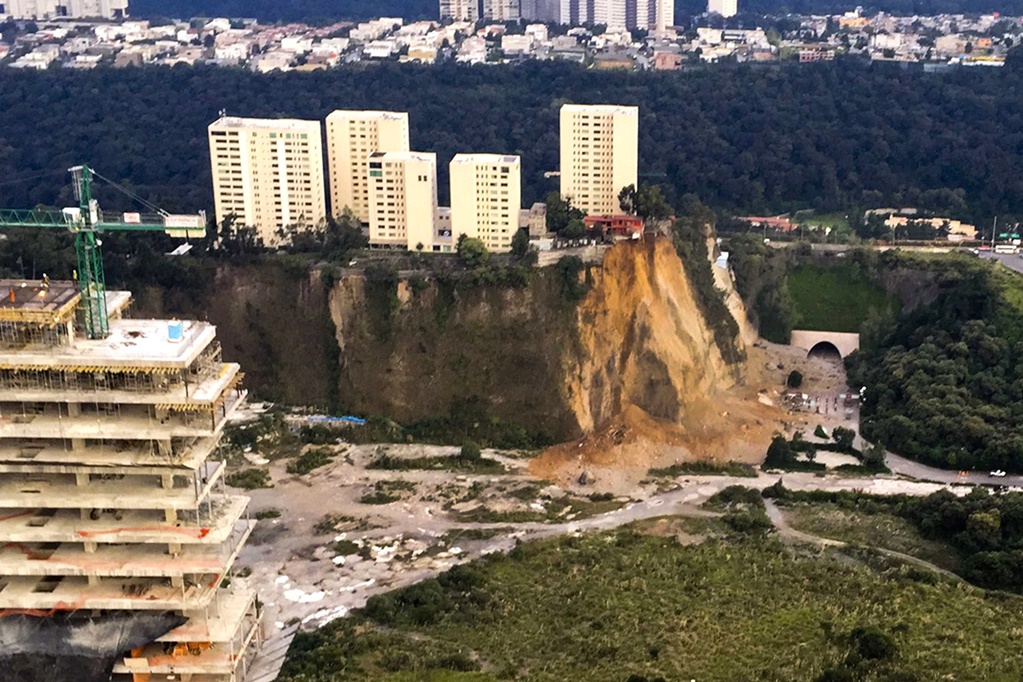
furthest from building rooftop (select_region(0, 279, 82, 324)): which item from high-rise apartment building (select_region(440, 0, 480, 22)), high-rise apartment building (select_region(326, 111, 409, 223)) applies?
high-rise apartment building (select_region(440, 0, 480, 22))

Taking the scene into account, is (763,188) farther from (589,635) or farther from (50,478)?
(50,478)

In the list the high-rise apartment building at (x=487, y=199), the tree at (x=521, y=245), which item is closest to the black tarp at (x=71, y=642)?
the tree at (x=521, y=245)

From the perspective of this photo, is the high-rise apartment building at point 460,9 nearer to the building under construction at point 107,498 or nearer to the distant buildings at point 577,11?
the distant buildings at point 577,11

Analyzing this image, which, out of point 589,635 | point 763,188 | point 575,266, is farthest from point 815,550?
point 763,188

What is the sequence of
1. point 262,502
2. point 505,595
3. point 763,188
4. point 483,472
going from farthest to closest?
1. point 763,188
2. point 483,472
3. point 262,502
4. point 505,595

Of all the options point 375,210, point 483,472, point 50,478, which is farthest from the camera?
point 375,210

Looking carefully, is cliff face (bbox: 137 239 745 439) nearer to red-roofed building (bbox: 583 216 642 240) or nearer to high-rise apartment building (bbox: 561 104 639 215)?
red-roofed building (bbox: 583 216 642 240)
